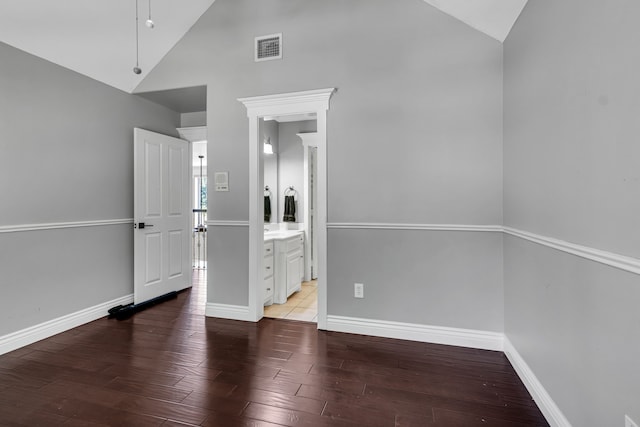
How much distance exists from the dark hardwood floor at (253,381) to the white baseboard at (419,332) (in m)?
0.07

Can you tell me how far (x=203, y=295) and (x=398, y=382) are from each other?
9.32ft

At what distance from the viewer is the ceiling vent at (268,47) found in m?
3.01

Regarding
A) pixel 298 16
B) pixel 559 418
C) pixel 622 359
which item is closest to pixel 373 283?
pixel 559 418

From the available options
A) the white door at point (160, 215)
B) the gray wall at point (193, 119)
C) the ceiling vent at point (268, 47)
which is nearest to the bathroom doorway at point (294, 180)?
the gray wall at point (193, 119)

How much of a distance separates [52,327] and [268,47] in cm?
330

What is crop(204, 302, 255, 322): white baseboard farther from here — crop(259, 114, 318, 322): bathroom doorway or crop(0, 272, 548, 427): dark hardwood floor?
crop(259, 114, 318, 322): bathroom doorway

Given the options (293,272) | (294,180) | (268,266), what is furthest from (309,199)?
(268,266)

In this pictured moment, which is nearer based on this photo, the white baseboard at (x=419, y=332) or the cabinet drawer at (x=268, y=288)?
the white baseboard at (x=419, y=332)

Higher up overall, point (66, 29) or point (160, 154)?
point (66, 29)

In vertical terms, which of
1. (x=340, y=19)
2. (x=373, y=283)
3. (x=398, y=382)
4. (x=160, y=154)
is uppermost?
(x=340, y=19)

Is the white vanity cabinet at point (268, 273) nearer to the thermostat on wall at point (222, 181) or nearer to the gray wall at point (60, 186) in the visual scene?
the thermostat on wall at point (222, 181)

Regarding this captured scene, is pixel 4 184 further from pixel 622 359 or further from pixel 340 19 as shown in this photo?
pixel 622 359

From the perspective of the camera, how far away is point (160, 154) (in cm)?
383

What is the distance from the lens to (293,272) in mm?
3973
